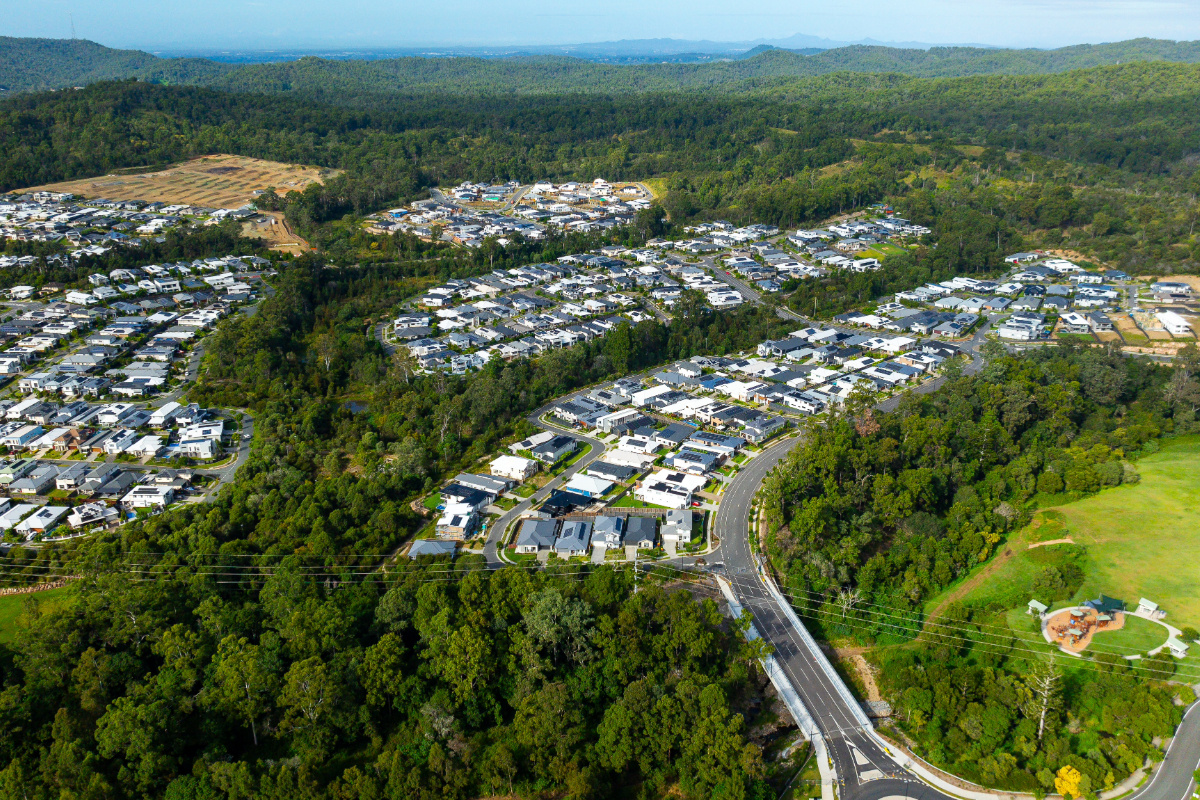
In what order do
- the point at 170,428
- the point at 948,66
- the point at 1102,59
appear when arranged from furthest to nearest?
the point at 948,66 → the point at 1102,59 → the point at 170,428

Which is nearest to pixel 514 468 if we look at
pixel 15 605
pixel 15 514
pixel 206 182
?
pixel 15 605

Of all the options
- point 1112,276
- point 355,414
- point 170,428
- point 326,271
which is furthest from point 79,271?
point 1112,276

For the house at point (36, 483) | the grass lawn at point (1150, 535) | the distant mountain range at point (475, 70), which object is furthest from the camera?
the distant mountain range at point (475, 70)

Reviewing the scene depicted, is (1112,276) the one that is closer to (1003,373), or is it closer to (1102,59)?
(1003,373)

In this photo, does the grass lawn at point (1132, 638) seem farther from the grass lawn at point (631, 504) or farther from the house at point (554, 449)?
the house at point (554, 449)

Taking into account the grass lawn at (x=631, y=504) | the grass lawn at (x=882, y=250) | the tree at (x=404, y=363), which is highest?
the grass lawn at (x=882, y=250)

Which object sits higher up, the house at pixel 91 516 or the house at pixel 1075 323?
the house at pixel 1075 323

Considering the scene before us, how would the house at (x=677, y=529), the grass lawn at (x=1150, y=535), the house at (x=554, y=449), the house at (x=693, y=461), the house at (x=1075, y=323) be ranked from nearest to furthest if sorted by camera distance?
1. the grass lawn at (x=1150, y=535)
2. the house at (x=677, y=529)
3. the house at (x=693, y=461)
4. the house at (x=554, y=449)
5. the house at (x=1075, y=323)

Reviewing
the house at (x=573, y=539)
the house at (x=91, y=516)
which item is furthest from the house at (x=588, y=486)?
the house at (x=91, y=516)
